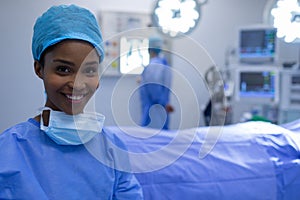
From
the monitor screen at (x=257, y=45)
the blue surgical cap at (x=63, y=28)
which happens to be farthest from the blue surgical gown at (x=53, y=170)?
the monitor screen at (x=257, y=45)

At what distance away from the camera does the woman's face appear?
79 centimetres

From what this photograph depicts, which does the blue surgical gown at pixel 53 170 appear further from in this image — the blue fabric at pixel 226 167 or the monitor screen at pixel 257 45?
the monitor screen at pixel 257 45

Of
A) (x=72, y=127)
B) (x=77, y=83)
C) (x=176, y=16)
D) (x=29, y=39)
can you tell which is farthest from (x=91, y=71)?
(x=29, y=39)

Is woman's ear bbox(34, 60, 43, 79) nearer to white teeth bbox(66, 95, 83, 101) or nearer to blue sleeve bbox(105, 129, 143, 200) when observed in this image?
white teeth bbox(66, 95, 83, 101)

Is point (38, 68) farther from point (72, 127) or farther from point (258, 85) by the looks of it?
point (258, 85)

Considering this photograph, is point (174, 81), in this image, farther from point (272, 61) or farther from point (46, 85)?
point (272, 61)

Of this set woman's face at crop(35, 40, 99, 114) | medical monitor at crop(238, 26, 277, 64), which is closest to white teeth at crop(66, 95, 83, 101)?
woman's face at crop(35, 40, 99, 114)

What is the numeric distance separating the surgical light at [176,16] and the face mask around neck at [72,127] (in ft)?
1.93

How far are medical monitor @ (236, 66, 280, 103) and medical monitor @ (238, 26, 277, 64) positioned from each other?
0.50ft

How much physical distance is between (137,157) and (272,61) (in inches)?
89.9

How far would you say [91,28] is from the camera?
2.72 ft

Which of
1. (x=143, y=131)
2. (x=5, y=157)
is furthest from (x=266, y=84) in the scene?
(x=5, y=157)

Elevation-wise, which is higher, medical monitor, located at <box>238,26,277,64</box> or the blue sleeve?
medical monitor, located at <box>238,26,277,64</box>

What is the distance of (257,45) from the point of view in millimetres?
3111
